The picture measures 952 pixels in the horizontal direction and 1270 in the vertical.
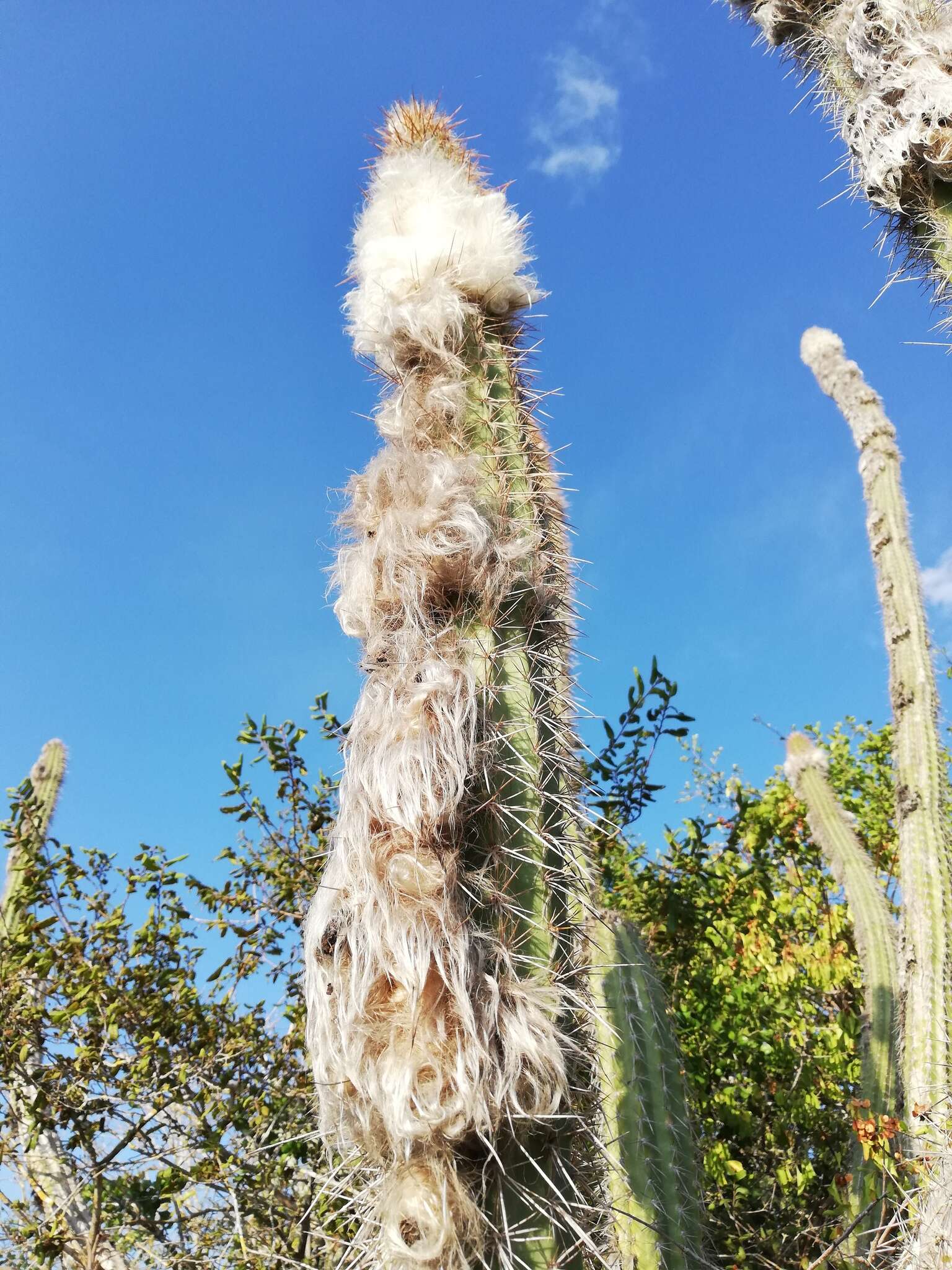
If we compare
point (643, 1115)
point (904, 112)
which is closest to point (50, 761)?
point (643, 1115)

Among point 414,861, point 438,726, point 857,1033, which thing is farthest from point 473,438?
point 857,1033

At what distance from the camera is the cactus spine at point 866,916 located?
11.9 feet

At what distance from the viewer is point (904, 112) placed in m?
2.16

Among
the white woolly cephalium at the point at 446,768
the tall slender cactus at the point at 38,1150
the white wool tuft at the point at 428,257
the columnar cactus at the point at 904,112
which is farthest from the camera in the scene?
the tall slender cactus at the point at 38,1150

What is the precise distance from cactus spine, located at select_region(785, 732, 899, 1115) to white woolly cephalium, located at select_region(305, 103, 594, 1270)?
261 cm

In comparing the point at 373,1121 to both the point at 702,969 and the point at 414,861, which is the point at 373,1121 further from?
the point at 702,969

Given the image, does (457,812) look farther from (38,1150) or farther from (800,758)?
(800,758)

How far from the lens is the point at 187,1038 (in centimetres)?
348

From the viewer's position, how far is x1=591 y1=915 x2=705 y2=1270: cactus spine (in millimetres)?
2172

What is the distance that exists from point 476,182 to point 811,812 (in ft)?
12.4

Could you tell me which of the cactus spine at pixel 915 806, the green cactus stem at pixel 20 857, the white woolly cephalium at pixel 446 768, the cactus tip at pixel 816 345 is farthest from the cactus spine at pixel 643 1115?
the cactus tip at pixel 816 345

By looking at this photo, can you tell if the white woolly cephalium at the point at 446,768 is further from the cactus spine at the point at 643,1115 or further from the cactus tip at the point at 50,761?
the cactus tip at the point at 50,761

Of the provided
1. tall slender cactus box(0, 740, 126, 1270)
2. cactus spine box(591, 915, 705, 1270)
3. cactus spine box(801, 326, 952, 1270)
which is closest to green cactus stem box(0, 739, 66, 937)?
tall slender cactus box(0, 740, 126, 1270)

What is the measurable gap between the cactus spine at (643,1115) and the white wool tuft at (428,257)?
1400 millimetres
